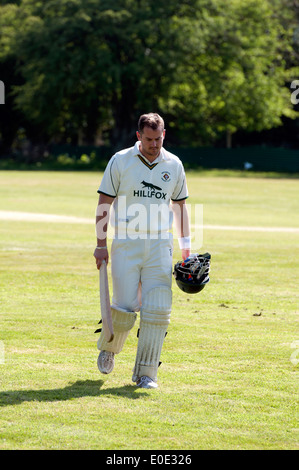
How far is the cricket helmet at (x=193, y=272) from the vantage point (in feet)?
23.3

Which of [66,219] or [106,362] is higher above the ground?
[106,362]

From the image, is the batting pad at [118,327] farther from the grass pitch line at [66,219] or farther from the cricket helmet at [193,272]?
the grass pitch line at [66,219]

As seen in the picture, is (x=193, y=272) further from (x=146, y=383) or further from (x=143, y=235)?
(x=146, y=383)

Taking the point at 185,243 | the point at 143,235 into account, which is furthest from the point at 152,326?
the point at 185,243

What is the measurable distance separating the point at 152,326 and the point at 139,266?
53 cm

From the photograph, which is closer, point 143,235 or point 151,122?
point 151,122

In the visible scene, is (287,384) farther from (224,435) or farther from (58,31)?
(58,31)

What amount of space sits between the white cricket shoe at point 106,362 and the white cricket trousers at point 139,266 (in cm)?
Result: 48

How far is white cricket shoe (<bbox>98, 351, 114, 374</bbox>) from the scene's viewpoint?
7109mm

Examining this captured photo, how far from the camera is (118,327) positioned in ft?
23.2

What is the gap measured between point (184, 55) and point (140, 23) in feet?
14.7

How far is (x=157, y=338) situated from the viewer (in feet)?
22.8

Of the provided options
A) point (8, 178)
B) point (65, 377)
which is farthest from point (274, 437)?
point (8, 178)

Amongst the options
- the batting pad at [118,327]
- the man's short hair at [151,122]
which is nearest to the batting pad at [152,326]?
the batting pad at [118,327]
